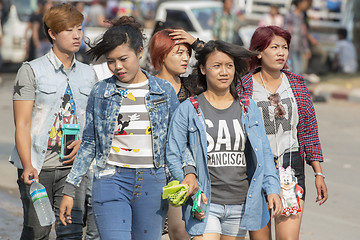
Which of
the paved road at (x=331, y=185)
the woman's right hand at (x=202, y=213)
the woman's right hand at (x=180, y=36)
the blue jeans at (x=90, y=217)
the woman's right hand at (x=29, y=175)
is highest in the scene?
the woman's right hand at (x=180, y=36)

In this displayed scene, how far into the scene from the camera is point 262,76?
5059 millimetres

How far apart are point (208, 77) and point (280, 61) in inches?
27.9

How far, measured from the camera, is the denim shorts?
430cm

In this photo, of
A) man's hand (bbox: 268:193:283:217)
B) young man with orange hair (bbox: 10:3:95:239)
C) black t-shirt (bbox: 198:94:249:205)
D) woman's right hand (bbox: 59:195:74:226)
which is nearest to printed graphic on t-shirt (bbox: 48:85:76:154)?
young man with orange hair (bbox: 10:3:95:239)

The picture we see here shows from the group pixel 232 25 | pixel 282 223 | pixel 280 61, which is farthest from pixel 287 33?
pixel 232 25

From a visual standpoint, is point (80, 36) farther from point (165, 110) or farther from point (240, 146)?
point (240, 146)

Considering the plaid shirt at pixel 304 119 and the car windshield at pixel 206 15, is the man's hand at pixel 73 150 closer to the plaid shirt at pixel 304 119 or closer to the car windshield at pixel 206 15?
the plaid shirt at pixel 304 119

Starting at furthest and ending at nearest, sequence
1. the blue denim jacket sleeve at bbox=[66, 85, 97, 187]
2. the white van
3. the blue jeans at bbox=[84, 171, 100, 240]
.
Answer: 1. the white van
2. the blue jeans at bbox=[84, 171, 100, 240]
3. the blue denim jacket sleeve at bbox=[66, 85, 97, 187]

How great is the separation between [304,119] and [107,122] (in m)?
1.42

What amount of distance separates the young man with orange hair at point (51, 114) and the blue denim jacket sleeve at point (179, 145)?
0.80 metres

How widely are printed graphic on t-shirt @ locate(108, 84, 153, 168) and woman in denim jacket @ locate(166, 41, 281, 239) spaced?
13 cm

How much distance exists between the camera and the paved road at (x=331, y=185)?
6.89 meters

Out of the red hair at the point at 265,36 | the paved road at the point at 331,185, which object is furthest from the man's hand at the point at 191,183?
the paved road at the point at 331,185

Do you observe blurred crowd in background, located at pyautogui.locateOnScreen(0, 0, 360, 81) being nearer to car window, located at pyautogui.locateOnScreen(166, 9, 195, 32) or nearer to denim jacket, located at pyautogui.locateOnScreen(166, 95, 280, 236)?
car window, located at pyautogui.locateOnScreen(166, 9, 195, 32)
